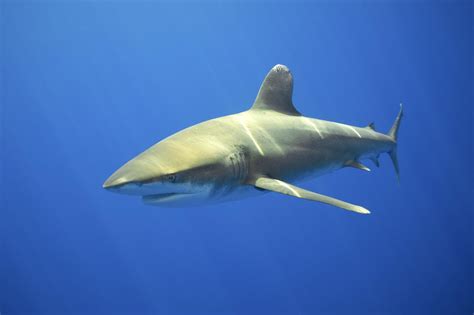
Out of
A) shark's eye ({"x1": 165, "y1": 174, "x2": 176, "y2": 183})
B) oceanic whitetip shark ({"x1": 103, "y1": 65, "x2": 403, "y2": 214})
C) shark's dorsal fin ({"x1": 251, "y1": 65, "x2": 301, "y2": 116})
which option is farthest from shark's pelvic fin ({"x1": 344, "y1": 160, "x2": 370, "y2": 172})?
shark's eye ({"x1": 165, "y1": 174, "x2": 176, "y2": 183})

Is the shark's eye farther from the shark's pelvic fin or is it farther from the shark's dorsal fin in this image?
the shark's pelvic fin

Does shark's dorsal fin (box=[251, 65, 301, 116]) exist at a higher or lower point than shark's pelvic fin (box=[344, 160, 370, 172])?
higher

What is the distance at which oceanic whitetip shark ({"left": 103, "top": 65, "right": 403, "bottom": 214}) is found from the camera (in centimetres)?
298

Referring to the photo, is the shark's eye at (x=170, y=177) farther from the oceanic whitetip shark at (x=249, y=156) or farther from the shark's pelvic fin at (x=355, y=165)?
the shark's pelvic fin at (x=355, y=165)

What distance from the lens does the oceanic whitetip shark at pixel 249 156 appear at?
2984 millimetres

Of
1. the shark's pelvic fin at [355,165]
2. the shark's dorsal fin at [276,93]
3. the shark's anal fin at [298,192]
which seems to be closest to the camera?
the shark's anal fin at [298,192]

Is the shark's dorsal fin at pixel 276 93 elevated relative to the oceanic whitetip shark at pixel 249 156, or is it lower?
elevated

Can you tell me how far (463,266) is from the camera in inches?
536

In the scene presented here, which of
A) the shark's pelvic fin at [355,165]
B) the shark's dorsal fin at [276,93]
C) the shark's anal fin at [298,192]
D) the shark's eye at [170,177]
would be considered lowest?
the shark's pelvic fin at [355,165]

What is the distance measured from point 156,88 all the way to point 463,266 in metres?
16.8

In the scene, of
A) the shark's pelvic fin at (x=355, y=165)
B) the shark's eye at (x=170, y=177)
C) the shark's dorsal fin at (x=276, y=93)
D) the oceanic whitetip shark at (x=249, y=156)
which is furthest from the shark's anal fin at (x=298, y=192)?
the shark's pelvic fin at (x=355, y=165)

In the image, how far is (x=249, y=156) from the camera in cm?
394

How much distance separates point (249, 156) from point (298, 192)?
82cm

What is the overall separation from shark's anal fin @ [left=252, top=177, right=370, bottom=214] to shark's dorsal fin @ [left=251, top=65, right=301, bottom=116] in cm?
144
